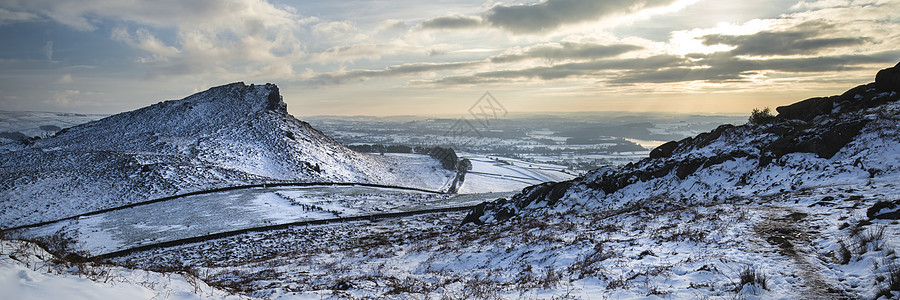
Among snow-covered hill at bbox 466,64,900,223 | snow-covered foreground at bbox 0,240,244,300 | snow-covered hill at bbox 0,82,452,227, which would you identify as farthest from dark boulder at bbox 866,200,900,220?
snow-covered hill at bbox 0,82,452,227

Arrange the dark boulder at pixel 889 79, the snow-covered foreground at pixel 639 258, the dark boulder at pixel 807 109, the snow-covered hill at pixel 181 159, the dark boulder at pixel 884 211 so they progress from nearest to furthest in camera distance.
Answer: the snow-covered foreground at pixel 639 258, the dark boulder at pixel 884 211, the dark boulder at pixel 889 79, the dark boulder at pixel 807 109, the snow-covered hill at pixel 181 159

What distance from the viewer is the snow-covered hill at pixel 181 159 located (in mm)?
31484

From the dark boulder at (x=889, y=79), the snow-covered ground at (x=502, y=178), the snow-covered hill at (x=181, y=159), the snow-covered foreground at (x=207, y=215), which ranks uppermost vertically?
the dark boulder at (x=889, y=79)

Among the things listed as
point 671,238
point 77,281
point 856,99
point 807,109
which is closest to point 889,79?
point 856,99

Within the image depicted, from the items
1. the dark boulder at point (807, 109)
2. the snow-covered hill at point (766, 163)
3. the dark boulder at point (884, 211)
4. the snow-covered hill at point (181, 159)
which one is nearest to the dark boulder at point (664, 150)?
the snow-covered hill at point (766, 163)

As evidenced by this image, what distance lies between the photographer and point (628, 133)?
7160 inches

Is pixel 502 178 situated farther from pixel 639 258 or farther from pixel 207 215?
pixel 639 258

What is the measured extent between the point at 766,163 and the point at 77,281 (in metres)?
19.7

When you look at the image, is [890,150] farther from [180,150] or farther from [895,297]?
[180,150]

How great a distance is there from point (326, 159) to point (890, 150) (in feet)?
185

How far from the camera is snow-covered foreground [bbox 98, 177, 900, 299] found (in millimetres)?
5961

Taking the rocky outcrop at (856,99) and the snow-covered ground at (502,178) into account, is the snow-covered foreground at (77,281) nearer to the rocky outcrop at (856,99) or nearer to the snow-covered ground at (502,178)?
the rocky outcrop at (856,99)

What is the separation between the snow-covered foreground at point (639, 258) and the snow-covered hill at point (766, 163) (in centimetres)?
145

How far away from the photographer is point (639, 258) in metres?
7.82
